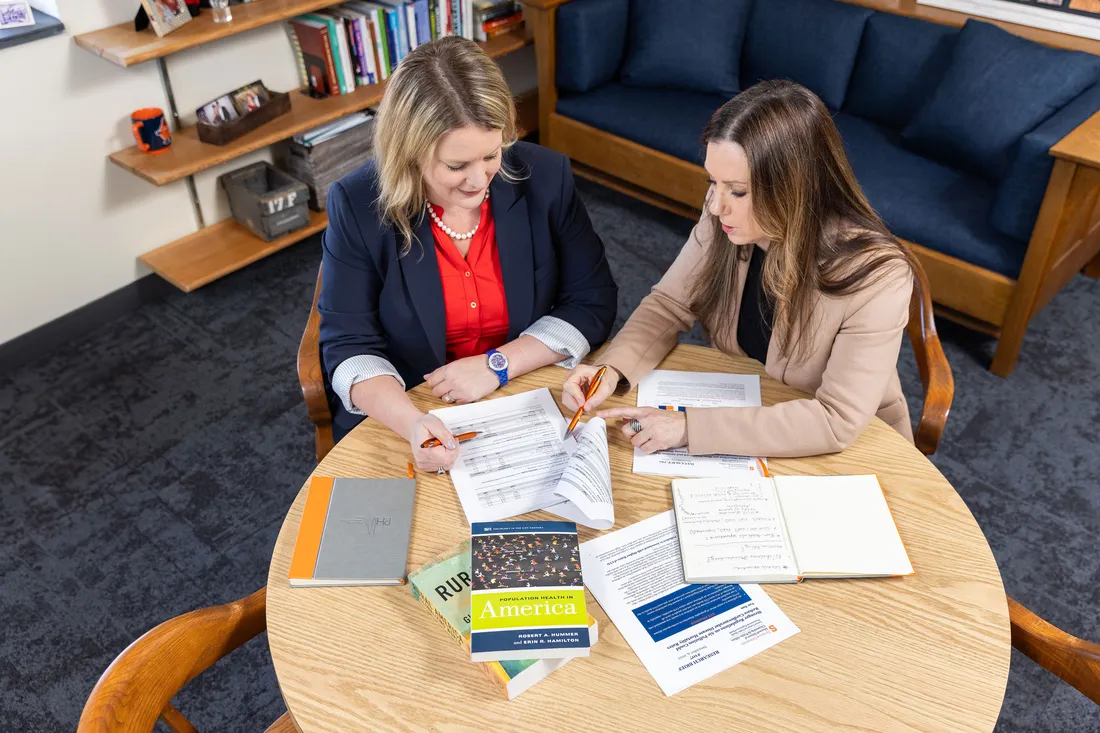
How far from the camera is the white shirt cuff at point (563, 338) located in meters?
1.84

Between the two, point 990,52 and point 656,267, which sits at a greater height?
point 990,52

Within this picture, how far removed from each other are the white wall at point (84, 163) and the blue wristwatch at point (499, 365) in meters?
2.08

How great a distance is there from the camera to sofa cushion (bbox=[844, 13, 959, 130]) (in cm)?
334

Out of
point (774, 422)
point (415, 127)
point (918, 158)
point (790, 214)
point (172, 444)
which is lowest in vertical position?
point (172, 444)

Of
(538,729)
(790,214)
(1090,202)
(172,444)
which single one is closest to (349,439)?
(538,729)

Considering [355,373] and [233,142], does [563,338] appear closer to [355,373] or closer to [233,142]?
→ [355,373]

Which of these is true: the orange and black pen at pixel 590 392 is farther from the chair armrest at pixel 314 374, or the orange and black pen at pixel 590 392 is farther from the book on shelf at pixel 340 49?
the book on shelf at pixel 340 49

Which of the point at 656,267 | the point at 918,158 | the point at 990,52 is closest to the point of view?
the point at 990,52

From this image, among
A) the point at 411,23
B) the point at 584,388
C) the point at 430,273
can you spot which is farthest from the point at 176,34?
the point at 584,388

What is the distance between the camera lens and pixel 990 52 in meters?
3.09

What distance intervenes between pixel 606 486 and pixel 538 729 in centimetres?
42

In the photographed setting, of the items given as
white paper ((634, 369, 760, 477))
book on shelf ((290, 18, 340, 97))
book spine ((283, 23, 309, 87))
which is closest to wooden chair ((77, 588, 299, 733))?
white paper ((634, 369, 760, 477))

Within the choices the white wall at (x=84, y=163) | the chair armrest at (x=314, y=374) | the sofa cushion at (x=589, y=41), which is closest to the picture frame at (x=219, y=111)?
the white wall at (x=84, y=163)

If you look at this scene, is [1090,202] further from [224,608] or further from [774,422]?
[224,608]
